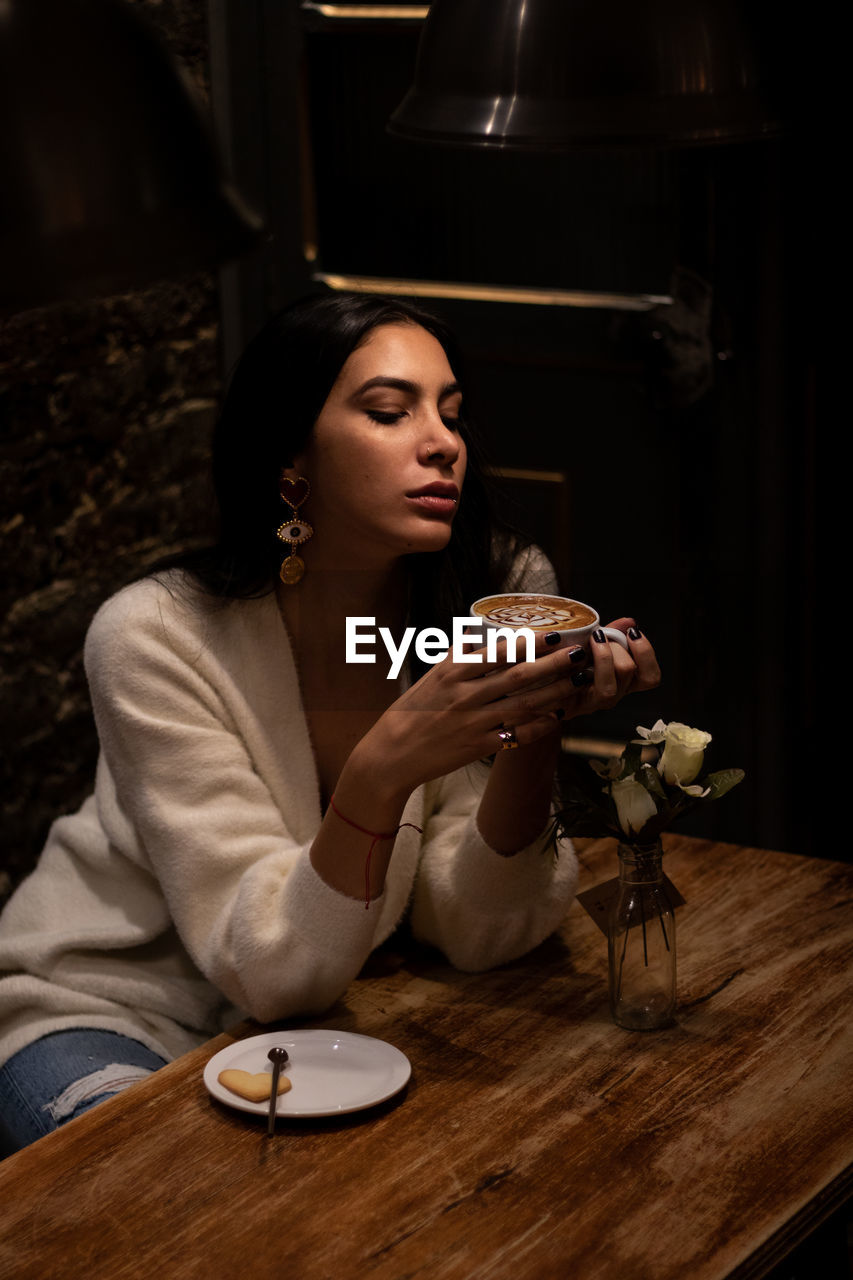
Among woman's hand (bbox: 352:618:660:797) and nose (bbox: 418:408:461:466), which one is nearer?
woman's hand (bbox: 352:618:660:797)

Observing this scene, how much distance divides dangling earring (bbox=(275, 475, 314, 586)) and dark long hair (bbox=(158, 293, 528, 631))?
0.03 meters

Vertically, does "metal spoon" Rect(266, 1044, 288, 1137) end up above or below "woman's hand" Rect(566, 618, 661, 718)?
below

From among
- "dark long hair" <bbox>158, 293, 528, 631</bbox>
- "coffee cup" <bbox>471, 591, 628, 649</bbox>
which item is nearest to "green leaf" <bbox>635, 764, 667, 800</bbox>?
"coffee cup" <bbox>471, 591, 628, 649</bbox>

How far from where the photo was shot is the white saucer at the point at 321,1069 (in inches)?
55.5

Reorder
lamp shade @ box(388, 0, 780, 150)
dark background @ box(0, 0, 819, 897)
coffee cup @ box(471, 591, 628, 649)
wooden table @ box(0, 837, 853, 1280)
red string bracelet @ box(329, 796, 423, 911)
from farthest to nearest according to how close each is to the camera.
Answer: dark background @ box(0, 0, 819, 897) < red string bracelet @ box(329, 796, 423, 911) < coffee cup @ box(471, 591, 628, 649) < lamp shade @ box(388, 0, 780, 150) < wooden table @ box(0, 837, 853, 1280)

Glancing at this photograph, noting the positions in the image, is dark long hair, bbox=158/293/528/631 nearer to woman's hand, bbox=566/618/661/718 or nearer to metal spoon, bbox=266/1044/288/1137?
woman's hand, bbox=566/618/661/718

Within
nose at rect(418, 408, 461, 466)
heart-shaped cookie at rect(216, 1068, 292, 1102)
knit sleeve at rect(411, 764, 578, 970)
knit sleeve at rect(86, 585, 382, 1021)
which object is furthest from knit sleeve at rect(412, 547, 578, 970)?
nose at rect(418, 408, 461, 466)

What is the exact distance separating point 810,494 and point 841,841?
669mm

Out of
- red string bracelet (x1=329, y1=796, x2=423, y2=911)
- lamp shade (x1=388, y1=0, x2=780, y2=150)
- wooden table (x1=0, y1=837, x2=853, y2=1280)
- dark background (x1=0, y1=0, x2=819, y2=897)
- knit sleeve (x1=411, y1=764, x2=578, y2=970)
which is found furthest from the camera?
dark background (x1=0, y1=0, x2=819, y2=897)

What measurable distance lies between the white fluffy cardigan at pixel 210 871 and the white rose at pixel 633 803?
25 centimetres

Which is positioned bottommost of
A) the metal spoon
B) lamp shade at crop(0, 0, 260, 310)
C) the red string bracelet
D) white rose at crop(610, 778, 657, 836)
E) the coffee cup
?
the metal spoon

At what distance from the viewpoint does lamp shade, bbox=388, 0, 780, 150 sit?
1.33 metres

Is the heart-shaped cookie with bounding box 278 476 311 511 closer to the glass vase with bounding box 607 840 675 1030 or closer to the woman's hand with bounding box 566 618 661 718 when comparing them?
the woman's hand with bounding box 566 618 661 718

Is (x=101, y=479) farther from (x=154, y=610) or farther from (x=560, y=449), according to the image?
(x=154, y=610)
